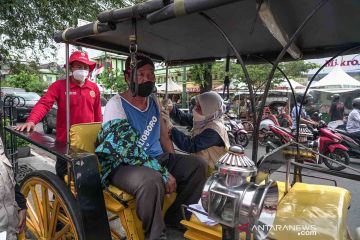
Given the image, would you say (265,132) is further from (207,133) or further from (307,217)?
(307,217)

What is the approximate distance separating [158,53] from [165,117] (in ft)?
2.58

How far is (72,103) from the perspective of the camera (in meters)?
3.30

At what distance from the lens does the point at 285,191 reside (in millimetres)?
1882

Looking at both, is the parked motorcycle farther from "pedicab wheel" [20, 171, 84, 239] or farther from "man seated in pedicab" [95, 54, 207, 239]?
"pedicab wheel" [20, 171, 84, 239]

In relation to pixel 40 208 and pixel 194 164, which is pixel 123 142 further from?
pixel 40 208

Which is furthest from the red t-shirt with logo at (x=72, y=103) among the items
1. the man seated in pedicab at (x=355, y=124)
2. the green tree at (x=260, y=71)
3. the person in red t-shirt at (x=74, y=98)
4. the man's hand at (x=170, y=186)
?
the green tree at (x=260, y=71)

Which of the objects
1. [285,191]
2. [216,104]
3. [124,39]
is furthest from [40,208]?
[285,191]

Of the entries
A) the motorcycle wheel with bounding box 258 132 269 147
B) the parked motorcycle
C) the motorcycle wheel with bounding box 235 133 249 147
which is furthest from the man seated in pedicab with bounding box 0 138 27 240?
the motorcycle wheel with bounding box 235 133 249 147

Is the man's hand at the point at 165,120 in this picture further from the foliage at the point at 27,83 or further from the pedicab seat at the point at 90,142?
the foliage at the point at 27,83

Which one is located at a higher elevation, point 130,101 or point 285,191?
point 130,101

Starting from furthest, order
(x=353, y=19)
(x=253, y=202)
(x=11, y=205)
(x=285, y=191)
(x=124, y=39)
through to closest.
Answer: (x=124, y=39)
(x=353, y=19)
(x=285, y=191)
(x=11, y=205)
(x=253, y=202)

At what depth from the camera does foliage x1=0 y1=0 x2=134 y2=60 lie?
15.4ft

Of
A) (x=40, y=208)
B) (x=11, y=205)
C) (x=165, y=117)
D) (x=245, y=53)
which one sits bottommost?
(x=40, y=208)

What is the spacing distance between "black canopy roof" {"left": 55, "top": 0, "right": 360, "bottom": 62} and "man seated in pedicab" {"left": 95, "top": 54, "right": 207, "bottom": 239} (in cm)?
34
